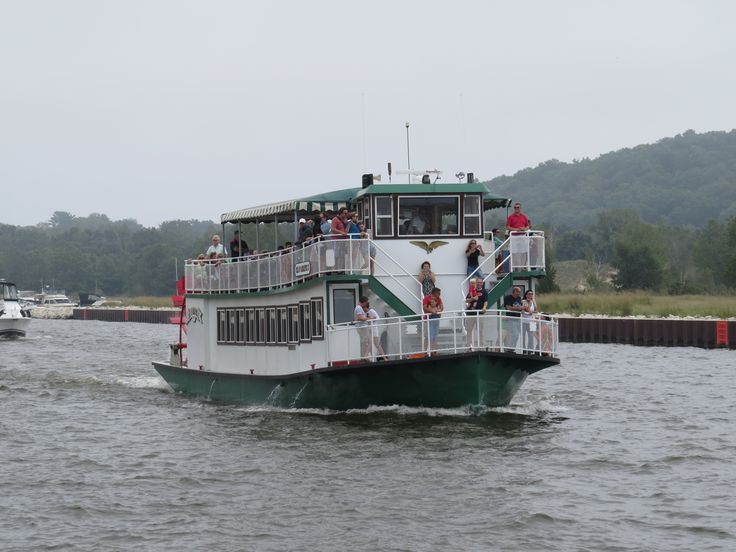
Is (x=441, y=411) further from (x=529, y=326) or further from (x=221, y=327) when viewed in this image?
(x=221, y=327)

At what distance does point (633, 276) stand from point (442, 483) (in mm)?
77176

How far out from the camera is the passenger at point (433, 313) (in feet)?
84.2

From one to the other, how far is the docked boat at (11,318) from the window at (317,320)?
51270 millimetres

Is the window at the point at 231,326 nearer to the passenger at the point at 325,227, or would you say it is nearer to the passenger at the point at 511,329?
the passenger at the point at 325,227

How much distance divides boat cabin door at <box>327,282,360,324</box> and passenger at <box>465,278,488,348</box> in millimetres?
2553

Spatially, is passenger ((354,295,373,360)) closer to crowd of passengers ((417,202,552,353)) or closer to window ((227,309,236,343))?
crowd of passengers ((417,202,552,353))

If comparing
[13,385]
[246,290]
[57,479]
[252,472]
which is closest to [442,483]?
[252,472]

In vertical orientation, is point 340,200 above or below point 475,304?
above

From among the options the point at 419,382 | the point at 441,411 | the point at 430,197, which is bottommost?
the point at 441,411

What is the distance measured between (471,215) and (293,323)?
5095 mm

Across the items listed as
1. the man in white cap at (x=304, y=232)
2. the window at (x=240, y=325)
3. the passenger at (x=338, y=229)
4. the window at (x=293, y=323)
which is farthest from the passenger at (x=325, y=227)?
the window at (x=240, y=325)

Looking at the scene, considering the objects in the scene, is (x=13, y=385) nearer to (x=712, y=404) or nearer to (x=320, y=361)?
(x=320, y=361)

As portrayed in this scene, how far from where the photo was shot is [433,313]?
25.8 m

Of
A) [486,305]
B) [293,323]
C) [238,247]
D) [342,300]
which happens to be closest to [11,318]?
[238,247]
